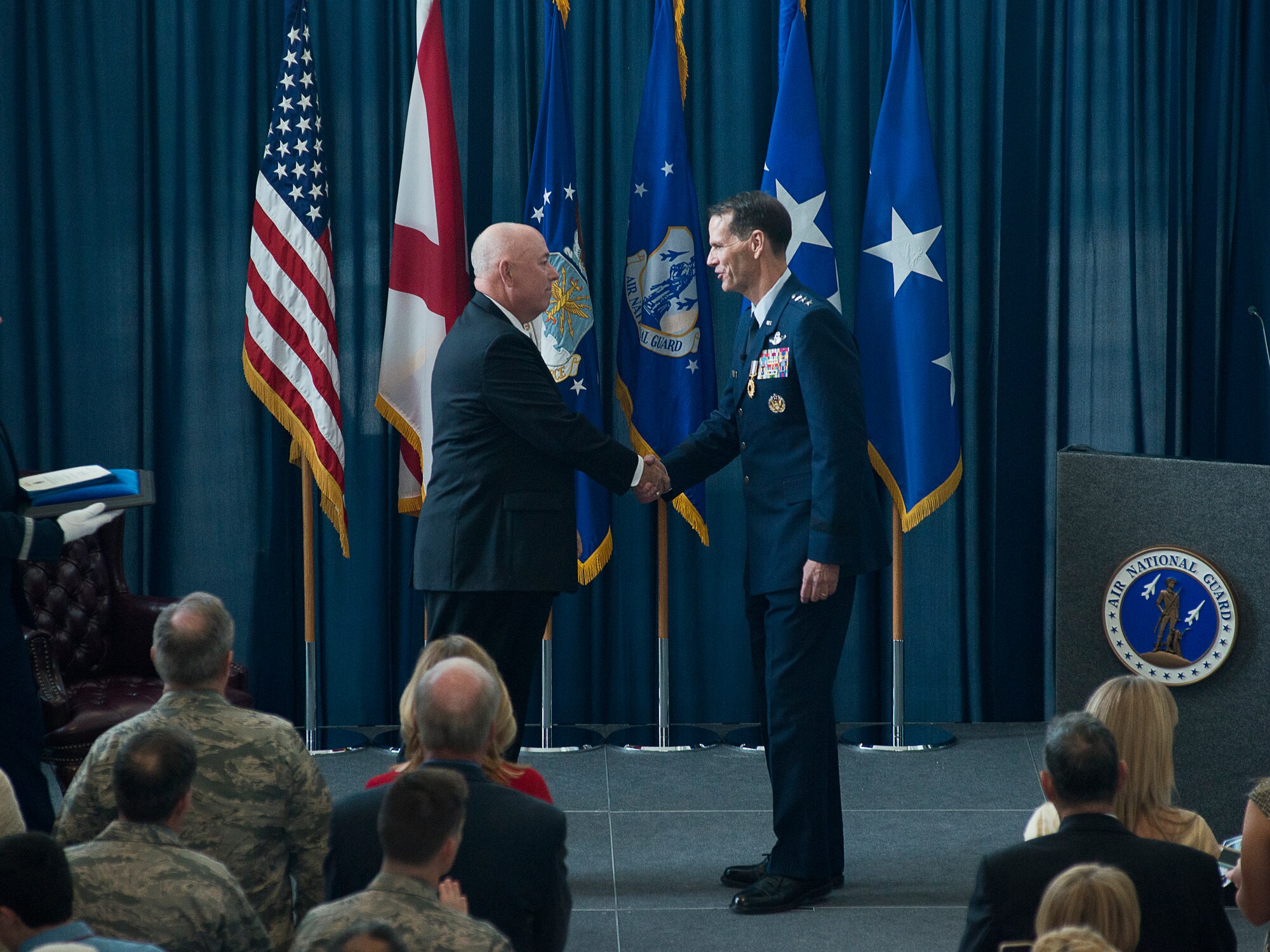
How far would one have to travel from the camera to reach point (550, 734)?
5160 mm

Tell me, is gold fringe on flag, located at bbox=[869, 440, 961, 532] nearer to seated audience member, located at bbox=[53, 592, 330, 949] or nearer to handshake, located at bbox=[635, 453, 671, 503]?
handshake, located at bbox=[635, 453, 671, 503]

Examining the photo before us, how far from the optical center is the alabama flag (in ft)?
16.3

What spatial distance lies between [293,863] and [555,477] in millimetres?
1475

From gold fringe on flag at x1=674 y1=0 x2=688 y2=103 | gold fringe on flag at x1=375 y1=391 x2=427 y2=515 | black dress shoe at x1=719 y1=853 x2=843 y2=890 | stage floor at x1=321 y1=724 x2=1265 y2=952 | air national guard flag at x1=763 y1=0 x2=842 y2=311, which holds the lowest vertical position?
stage floor at x1=321 y1=724 x2=1265 y2=952

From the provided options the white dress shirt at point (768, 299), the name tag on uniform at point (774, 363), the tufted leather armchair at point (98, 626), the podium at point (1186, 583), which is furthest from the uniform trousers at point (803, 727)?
the tufted leather armchair at point (98, 626)

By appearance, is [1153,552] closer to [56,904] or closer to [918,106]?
[918,106]

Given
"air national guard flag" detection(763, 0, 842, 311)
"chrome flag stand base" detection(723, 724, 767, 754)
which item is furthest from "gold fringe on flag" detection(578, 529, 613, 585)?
"air national guard flag" detection(763, 0, 842, 311)

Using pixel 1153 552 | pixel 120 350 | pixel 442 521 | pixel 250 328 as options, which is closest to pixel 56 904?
pixel 442 521

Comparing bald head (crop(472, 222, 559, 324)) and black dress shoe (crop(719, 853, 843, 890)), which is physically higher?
bald head (crop(472, 222, 559, 324))

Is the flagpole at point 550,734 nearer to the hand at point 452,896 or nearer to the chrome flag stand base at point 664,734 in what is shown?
the chrome flag stand base at point 664,734

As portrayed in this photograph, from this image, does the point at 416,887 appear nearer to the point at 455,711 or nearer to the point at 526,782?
the point at 455,711

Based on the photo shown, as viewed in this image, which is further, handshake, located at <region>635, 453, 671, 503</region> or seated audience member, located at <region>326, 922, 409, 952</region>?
handshake, located at <region>635, 453, 671, 503</region>

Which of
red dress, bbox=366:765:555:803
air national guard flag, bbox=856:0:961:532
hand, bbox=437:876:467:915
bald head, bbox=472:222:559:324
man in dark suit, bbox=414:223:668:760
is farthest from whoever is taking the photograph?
air national guard flag, bbox=856:0:961:532

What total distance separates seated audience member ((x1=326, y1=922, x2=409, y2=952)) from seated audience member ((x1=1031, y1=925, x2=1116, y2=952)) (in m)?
0.69
